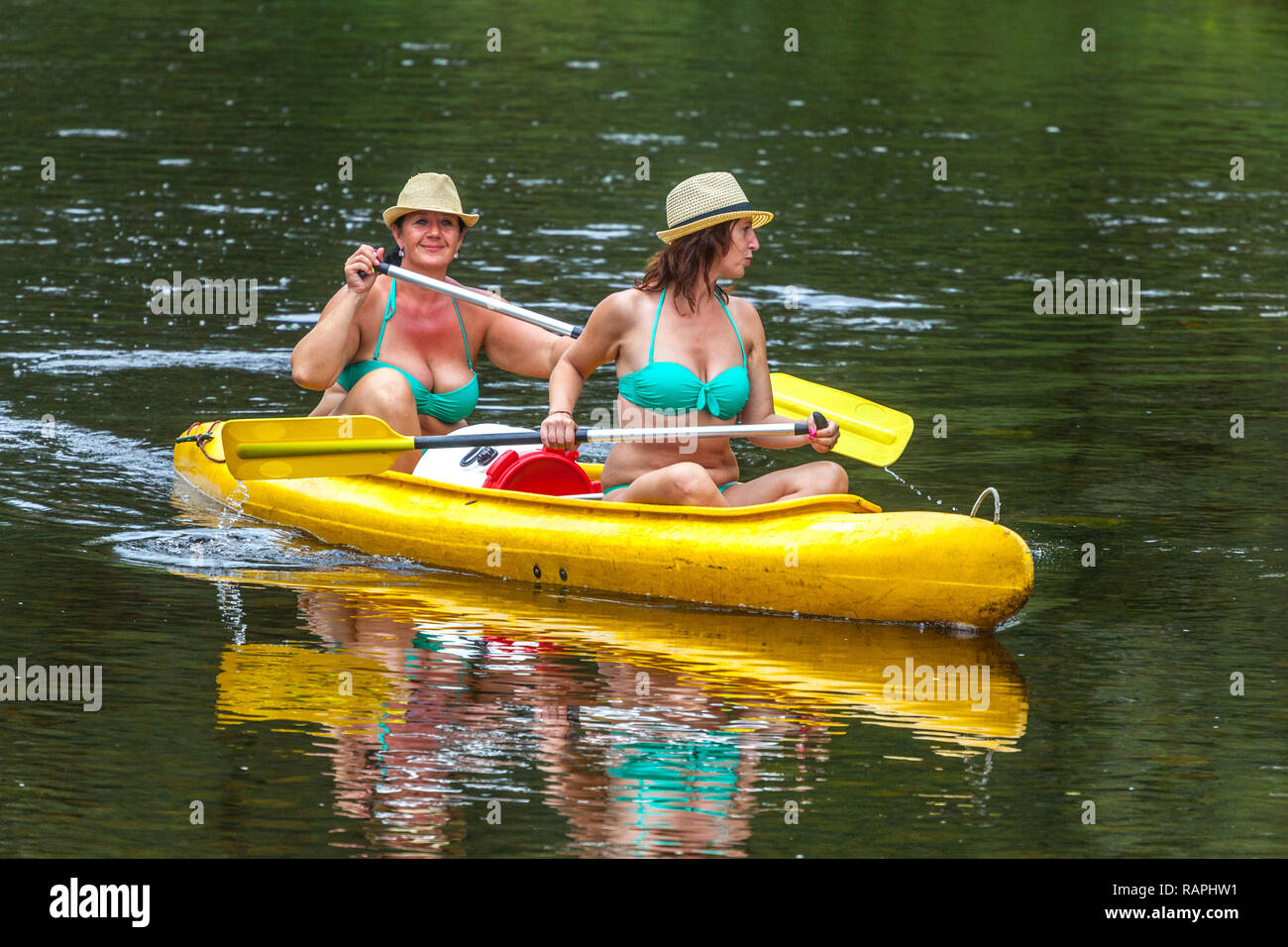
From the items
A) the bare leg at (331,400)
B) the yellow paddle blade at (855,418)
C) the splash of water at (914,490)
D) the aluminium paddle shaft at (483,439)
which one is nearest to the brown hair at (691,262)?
the aluminium paddle shaft at (483,439)

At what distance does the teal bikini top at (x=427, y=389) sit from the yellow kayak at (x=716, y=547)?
42cm

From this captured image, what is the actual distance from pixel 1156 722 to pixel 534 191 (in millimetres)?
12755

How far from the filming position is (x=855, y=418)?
8.94 m

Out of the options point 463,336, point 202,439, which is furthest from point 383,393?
point 202,439

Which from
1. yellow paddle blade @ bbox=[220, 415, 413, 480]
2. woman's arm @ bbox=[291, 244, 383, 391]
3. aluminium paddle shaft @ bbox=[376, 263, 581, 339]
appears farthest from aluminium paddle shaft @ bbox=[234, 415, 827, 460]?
aluminium paddle shaft @ bbox=[376, 263, 581, 339]

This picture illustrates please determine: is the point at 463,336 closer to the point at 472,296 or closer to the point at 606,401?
the point at 472,296

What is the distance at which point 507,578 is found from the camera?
329 inches

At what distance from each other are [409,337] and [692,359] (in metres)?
1.71

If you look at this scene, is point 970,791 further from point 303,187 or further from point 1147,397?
point 303,187

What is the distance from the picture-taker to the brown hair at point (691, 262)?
7766 mm

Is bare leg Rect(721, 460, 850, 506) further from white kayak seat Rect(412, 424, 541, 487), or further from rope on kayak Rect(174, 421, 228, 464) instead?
rope on kayak Rect(174, 421, 228, 464)

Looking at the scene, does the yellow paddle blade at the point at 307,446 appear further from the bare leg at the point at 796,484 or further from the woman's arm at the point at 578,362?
the bare leg at the point at 796,484

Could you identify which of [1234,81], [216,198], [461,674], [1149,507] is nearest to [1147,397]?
[1149,507]
